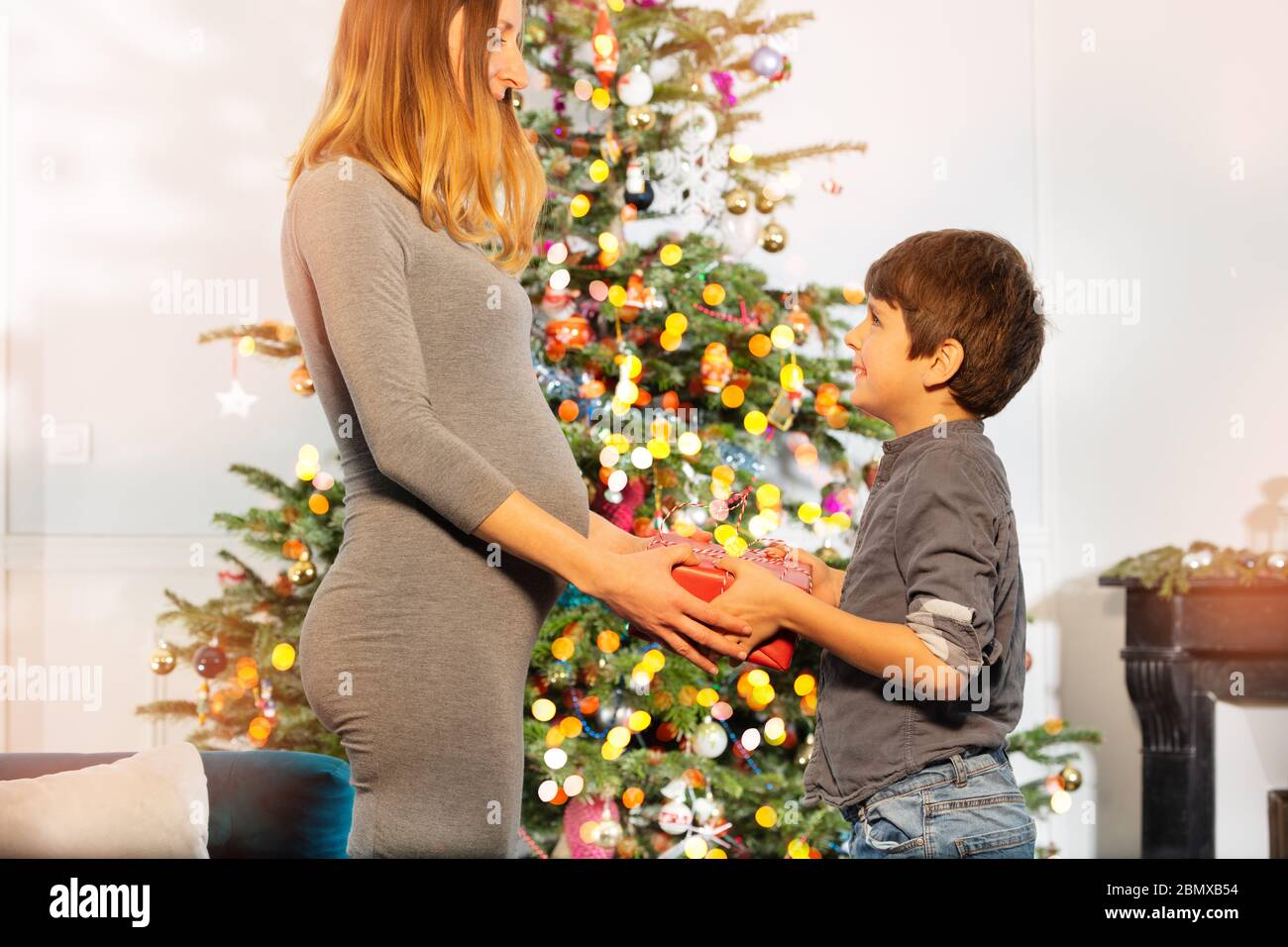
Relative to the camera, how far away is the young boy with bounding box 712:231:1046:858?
1092 mm

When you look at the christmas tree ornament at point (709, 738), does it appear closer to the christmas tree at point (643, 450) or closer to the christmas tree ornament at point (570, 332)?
the christmas tree at point (643, 450)

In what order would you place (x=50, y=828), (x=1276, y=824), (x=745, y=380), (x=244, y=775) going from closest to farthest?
(x=50, y=828) < (x=244, y=775) < (x=745, y=380) < (x=1276, y=824)

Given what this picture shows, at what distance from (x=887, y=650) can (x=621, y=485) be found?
3.78ft

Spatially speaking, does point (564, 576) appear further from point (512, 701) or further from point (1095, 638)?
point (1095, 638)

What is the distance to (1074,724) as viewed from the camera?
3029 millimetres

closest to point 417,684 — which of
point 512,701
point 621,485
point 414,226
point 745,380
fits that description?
point 512,701

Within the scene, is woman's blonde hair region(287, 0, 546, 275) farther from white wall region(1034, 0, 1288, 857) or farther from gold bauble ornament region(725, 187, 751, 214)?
white wall region(1034, 0, 1288, 857)

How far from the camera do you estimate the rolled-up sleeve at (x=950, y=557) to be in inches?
41.9

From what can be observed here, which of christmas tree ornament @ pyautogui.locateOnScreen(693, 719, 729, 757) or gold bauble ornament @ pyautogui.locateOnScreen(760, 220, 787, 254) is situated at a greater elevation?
gold bauble ornament @ pyautogui.locateOnScreen(760, 220, 787, 254)

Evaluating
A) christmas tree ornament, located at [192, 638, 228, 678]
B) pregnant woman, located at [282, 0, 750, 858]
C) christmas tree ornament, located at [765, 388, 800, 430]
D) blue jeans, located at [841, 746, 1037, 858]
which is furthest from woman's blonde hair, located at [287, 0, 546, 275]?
christmas tree ornament, located at [192, 638, 228, 678]

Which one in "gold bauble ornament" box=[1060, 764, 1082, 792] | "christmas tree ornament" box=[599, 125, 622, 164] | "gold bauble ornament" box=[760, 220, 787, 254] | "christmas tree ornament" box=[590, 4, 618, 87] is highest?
"christmas tree ornament" box=[590, 4, 618, 87]

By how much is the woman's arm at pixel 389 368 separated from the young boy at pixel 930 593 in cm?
26

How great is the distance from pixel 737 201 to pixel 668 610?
1.40m

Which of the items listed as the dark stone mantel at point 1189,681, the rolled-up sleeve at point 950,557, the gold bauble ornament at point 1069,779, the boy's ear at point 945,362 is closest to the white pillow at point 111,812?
the rolled-up sleeve at point 950,557
